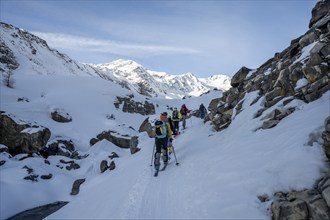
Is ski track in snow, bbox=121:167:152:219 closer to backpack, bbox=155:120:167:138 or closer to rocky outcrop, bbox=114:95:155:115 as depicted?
backpack, bbox=155:120:167:138

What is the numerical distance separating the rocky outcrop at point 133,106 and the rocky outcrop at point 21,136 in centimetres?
2472

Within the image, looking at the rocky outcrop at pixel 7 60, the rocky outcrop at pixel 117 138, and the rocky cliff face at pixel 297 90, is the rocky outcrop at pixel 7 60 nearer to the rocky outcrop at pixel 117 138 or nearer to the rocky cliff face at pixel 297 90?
the rocky outcrop at pixel 117 138

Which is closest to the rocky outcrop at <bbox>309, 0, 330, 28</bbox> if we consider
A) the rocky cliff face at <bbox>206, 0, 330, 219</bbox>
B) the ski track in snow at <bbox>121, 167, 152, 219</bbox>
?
the rocky cliff face at <bbox>206, 0, 330, 219</bbox>

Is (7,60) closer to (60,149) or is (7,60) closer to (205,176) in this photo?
(60,149)

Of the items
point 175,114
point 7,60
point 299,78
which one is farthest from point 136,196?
point 7,60

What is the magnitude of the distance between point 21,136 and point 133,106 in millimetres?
29001

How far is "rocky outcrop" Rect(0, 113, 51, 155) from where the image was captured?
25375 mm

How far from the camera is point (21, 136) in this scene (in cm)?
2572

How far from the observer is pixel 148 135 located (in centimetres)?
3034

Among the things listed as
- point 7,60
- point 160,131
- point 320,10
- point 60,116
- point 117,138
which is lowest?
point 117,138

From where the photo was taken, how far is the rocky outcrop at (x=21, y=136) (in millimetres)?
25375

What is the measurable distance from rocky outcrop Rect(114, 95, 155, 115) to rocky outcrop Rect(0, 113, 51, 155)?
A: 24.7m

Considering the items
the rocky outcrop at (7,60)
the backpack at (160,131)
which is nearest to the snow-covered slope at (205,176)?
the backpack at (160,131)

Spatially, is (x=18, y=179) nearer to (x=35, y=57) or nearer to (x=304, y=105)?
(x=304, y=105)
